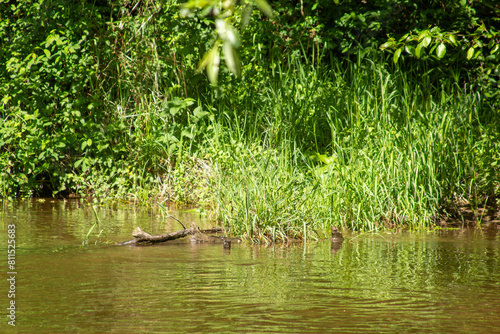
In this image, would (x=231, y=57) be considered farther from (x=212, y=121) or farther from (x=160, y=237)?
(x=212, y=121)

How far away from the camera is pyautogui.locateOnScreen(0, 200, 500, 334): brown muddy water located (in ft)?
8.32

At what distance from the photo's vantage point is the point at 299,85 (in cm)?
722

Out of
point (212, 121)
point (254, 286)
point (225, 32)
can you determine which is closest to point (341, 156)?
Result: point (212, 121)

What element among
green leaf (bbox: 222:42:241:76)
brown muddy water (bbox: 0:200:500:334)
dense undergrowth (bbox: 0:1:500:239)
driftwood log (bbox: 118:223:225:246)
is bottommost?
brown muddy water (bbox: 0:200:500:334)

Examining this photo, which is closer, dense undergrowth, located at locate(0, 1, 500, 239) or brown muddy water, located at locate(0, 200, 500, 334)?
brown muddy water, located at locate(0, 200, 500, 334)

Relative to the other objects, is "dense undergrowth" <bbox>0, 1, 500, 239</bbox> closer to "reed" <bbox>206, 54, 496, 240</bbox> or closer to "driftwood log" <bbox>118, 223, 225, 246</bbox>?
"reed" <bbox>206, 54, 496, 240</bbox>

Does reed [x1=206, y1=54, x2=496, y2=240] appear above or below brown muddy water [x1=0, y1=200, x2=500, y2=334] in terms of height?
above

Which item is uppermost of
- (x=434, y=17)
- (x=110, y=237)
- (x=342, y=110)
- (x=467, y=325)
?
(x=434, y=17)

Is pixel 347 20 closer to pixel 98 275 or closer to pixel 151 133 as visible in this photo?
pixel 151 133

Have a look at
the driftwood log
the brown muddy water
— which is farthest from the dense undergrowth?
the brown muddy water

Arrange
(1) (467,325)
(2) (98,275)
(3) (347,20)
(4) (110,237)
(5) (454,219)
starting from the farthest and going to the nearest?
(3) (347,20) → (5) (454,219) → (4) (110,237) → (2) (98,275) → (1) (467,325)

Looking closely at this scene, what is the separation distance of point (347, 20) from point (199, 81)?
2.21 metres

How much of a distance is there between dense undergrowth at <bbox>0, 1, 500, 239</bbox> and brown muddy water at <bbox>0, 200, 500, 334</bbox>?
967 mm

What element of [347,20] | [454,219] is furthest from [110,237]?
[347,20]
